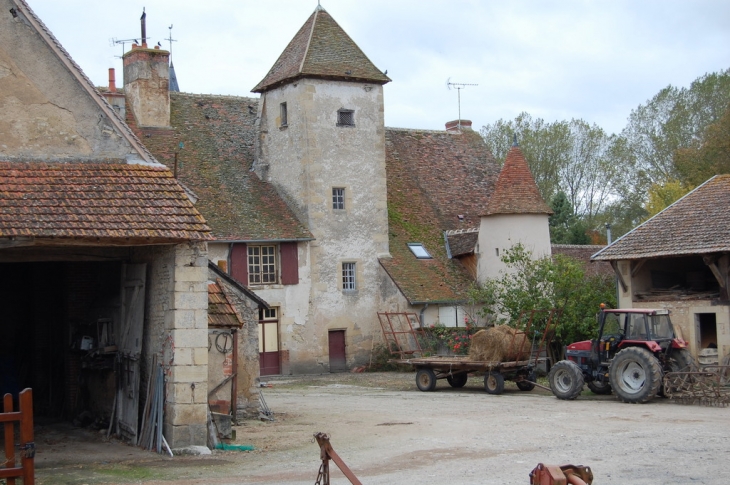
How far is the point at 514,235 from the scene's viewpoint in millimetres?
33938

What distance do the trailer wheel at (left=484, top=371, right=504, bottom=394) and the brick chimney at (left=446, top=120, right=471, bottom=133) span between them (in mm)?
20693

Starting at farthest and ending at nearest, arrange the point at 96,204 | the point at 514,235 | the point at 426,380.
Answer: the point at 514,235 → the point at 426,380 → the point at 96,204

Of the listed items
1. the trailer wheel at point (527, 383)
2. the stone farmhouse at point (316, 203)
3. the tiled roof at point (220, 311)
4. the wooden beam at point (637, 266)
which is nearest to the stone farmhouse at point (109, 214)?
the tiled roof at point (220, 311)

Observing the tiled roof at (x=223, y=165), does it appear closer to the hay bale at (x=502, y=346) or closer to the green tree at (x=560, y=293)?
the green tree at (x=560, y=293)

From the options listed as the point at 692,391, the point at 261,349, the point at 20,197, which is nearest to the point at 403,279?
the point at 261,349

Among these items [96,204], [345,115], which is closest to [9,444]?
[96,204]

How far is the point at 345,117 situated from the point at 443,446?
820 inches

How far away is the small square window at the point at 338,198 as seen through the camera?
3462cm

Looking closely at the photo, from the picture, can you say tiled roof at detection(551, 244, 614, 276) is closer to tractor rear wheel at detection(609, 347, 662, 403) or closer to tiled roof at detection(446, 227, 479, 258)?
tiled roof at detection(446, 227, 479, 258)

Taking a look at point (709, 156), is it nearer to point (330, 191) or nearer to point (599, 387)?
point (330, 191)

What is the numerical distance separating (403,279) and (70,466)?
21.2m

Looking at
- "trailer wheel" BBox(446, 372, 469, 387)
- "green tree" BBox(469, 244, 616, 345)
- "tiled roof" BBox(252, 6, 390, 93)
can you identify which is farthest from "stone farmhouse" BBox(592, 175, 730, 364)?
"tiled roof" BBox(252, 6, 390, 93)

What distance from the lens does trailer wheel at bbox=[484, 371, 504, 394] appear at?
24.2 metres

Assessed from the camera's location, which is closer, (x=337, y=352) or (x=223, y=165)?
(x=337, y=352)
